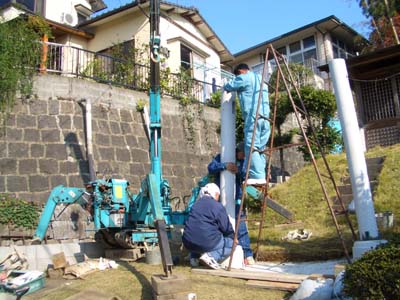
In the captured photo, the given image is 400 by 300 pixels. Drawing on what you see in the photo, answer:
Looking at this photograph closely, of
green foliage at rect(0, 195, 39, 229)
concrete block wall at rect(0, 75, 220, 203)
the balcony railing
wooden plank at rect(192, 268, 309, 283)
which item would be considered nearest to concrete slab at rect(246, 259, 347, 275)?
wooden plank at rect(192, 268, 309, 283)

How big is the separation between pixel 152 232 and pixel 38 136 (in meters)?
5.64

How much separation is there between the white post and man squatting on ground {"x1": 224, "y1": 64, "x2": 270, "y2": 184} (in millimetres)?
1346

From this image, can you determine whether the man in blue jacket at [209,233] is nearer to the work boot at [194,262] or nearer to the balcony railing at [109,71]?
the work boot at [194,262]

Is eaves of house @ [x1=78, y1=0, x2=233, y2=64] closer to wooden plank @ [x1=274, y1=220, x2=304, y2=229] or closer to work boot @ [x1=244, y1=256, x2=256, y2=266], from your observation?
wooden plank @ [x1=274, y1=220, x2=304, y2=229]

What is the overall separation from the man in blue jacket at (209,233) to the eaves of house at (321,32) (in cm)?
1843

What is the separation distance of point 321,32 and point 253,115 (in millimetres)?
18899

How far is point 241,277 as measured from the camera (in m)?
5.61

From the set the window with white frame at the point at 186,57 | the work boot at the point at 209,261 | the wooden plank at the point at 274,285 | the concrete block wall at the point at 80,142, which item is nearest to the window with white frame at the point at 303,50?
the window with white frame at the point at 186,57

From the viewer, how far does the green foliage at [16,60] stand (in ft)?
38.0

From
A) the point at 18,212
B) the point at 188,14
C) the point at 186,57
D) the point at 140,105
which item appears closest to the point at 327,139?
the point at 140,105

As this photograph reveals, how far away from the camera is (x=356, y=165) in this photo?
578 cm

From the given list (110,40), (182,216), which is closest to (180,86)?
(110,40)

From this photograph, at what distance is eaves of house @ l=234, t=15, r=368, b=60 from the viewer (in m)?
23.2

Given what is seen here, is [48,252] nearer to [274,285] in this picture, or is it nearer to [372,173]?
[274,285]
